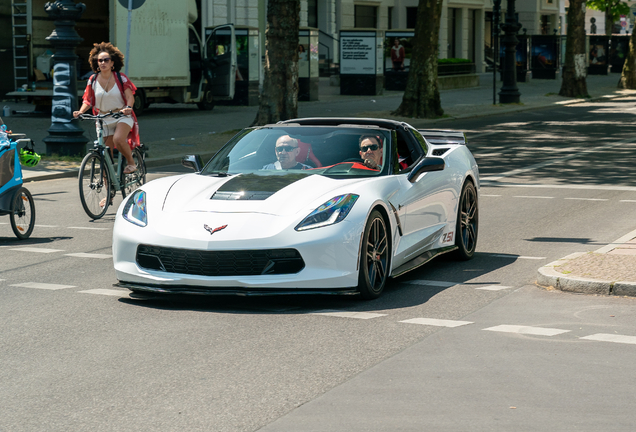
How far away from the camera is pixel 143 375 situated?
A: 17.1ft

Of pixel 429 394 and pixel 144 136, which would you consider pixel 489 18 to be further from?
pixel 429 394

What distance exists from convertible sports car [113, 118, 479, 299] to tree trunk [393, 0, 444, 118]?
67.6 ft

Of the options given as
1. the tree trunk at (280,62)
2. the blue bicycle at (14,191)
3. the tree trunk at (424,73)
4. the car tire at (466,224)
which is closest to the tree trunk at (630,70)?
the tree trunk at (424,73)

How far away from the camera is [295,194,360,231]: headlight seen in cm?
671

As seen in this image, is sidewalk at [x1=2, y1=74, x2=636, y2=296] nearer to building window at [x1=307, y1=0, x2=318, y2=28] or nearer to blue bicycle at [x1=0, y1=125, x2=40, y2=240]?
blue bicycle at [x1=0, y1=125, x2=40, y2=240]

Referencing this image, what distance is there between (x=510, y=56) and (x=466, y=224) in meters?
26.6

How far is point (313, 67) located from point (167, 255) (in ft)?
92.4

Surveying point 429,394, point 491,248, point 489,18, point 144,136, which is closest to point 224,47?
point 144,136

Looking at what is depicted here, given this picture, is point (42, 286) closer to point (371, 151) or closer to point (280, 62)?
point (371, 151)

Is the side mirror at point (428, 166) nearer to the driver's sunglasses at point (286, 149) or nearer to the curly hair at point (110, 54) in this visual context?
the driver's sunglasses at point (286, 149)

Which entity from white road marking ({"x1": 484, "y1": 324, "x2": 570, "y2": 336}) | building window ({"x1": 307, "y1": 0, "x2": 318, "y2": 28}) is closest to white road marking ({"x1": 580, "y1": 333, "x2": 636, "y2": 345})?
white road marking ({"x1": 484, "y1": 324, "x2": 570, "y2": 336})

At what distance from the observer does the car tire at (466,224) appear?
8.72 metres

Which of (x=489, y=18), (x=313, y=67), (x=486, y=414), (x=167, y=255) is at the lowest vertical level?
(x=486, y=414)

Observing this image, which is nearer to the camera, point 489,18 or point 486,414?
point 486,414
